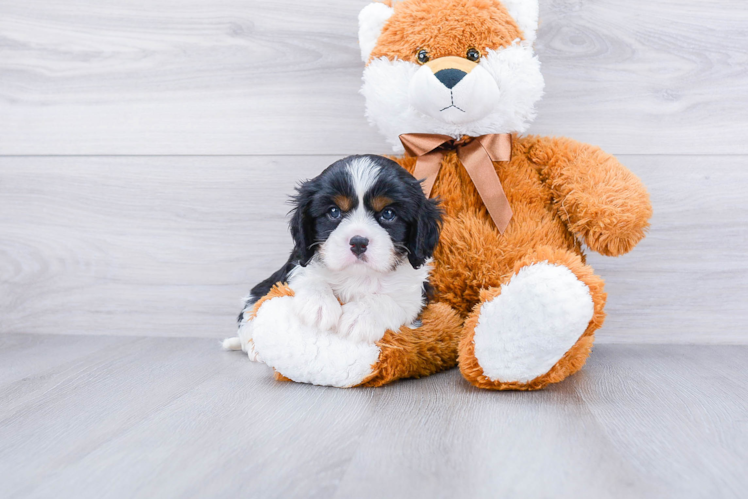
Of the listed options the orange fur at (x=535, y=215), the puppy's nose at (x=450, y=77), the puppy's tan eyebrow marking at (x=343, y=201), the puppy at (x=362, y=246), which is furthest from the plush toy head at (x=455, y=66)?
the puppy's tan eyebrow marking at (x=343, y=201)

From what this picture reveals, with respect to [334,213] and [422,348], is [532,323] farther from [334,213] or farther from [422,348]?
[334,213]

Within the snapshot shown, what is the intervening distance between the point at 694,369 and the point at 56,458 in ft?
4.61

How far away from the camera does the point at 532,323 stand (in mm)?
1151

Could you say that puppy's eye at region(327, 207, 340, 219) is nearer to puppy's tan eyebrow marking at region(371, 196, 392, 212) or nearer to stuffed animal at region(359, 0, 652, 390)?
puppy's tan eyebrow marking at region(371, 196, 392, 212)

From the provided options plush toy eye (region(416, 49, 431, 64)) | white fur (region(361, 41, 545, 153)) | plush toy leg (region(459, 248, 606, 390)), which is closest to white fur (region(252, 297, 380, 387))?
plush toy leg (region(459, 248, 606, 390))

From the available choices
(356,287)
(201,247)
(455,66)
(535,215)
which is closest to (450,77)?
(455,66)

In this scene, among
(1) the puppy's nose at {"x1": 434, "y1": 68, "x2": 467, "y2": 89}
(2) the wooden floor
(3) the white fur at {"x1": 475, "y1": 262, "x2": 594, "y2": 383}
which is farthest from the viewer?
(1) the puppy's nose at {"x1": 434, "y1": 68, "x2": 467, "y2": 89}

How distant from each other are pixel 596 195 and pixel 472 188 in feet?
0.95

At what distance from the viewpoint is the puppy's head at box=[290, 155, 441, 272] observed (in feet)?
3.99

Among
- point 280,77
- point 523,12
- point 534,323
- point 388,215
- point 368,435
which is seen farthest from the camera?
point 280,77

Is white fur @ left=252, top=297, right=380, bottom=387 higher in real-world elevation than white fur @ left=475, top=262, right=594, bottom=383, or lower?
lower

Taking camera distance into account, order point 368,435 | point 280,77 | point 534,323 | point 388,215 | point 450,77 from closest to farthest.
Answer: point 368,435
point 534,323
point 388,215
point 450,77
point 280,77

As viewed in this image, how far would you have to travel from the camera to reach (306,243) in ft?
4.27

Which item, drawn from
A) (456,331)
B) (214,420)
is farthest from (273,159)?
(214,420)
